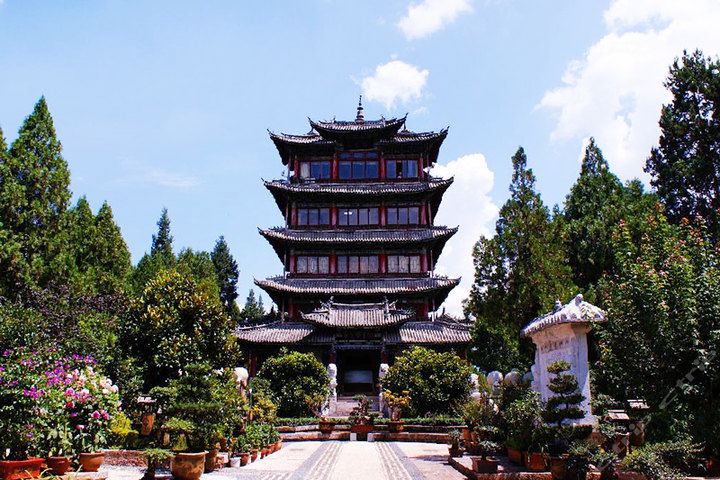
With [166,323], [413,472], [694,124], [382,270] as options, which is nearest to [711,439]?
[413,472]

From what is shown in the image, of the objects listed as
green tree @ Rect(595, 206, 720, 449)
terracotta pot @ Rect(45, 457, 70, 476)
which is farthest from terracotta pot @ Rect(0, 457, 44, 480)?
green tree @ Rect(595, 206, 720, 449)

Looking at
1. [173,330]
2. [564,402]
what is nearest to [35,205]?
[173,330]

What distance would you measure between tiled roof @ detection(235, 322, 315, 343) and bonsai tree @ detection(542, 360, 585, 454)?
22.7 meters

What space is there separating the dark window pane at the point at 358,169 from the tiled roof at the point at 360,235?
409cm

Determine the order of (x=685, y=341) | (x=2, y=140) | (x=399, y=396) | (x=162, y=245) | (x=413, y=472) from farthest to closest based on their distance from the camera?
(x=162, y=245)
(x=2, y=140)
(x=399, y=396)
(x=413, y=472)
(x=685, y=341)

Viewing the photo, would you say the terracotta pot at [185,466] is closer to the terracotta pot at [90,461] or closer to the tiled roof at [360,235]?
the terracotta pot at [90,461]

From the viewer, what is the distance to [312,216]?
35750mm

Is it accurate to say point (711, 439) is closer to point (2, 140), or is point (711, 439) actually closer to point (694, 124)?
point (694, 124)

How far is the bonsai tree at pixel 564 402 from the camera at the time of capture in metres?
8.46

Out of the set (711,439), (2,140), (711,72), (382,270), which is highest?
(711,72)

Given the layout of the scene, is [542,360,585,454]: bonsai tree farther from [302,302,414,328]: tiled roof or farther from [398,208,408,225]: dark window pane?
[398,208,408,225]: dark window pane

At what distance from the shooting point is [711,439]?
714 centimetres

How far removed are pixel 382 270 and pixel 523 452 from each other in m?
24.2

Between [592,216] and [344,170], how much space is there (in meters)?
15.3
